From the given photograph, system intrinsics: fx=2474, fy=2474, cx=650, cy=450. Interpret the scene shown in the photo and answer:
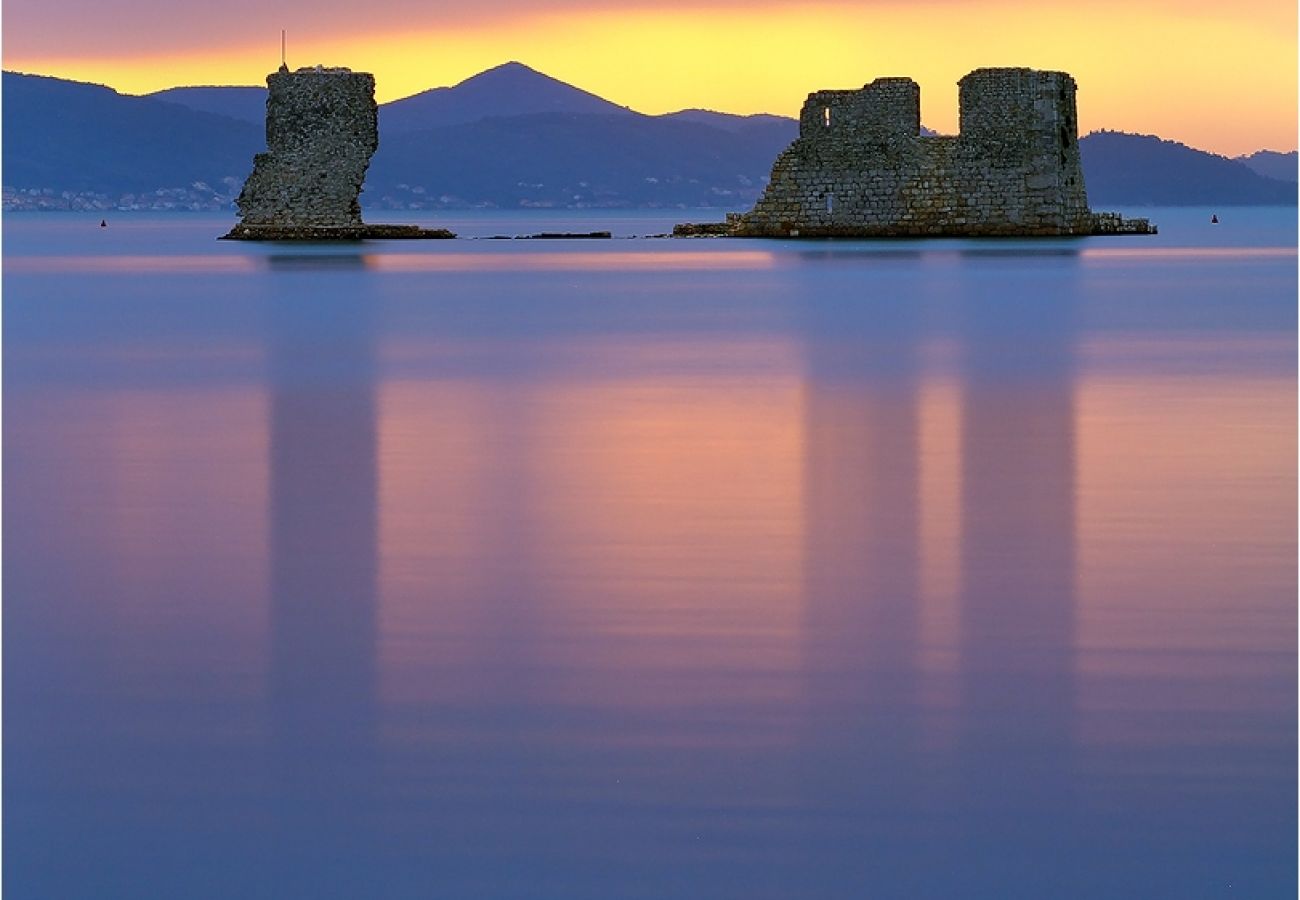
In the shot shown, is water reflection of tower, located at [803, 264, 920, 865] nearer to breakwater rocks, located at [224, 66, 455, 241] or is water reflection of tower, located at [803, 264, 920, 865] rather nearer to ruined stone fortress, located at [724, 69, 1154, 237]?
ruined stone fortress, located at [724, 69, 1154, 237]

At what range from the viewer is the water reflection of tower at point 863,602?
330 cm

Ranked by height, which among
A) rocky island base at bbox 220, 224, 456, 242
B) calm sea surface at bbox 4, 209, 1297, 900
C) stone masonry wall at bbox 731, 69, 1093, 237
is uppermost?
stone masonry wall at bbox 731, 69, 1093, 237

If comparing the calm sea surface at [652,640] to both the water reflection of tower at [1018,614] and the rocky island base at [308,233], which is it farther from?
the rocky island base at [308,233]

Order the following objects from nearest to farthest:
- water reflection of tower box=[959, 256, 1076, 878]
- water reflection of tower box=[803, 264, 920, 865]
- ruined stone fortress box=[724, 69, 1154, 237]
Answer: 1. water reflection of tower box=[959, 256, 1076, 878]
2. water reflection of tower box=[803, 264, 920, 865]
3. ruined stone fortress box=[724, 69, 1154, 237]

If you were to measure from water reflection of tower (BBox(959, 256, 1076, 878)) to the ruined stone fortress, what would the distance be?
24.0 metres

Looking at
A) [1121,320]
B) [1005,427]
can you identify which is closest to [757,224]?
[1121,320]

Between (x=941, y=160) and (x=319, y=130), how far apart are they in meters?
8.71

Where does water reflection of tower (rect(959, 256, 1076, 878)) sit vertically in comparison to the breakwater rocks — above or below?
below

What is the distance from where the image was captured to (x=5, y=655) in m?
4.18

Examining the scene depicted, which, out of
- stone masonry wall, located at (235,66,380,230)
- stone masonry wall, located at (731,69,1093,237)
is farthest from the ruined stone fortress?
stone masonry wall, located at (235,66,380,230)

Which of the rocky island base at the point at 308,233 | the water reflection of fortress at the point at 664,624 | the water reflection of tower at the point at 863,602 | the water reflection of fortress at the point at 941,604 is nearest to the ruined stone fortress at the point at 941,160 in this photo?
the rocky island base at the point at 308,233

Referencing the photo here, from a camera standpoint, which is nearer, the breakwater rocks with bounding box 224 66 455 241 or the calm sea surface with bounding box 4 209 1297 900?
the calm sea surface with bounding box 4 209 1297 900

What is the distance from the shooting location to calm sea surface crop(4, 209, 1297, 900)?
301cm

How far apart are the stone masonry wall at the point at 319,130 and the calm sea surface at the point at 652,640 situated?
81.5ft
